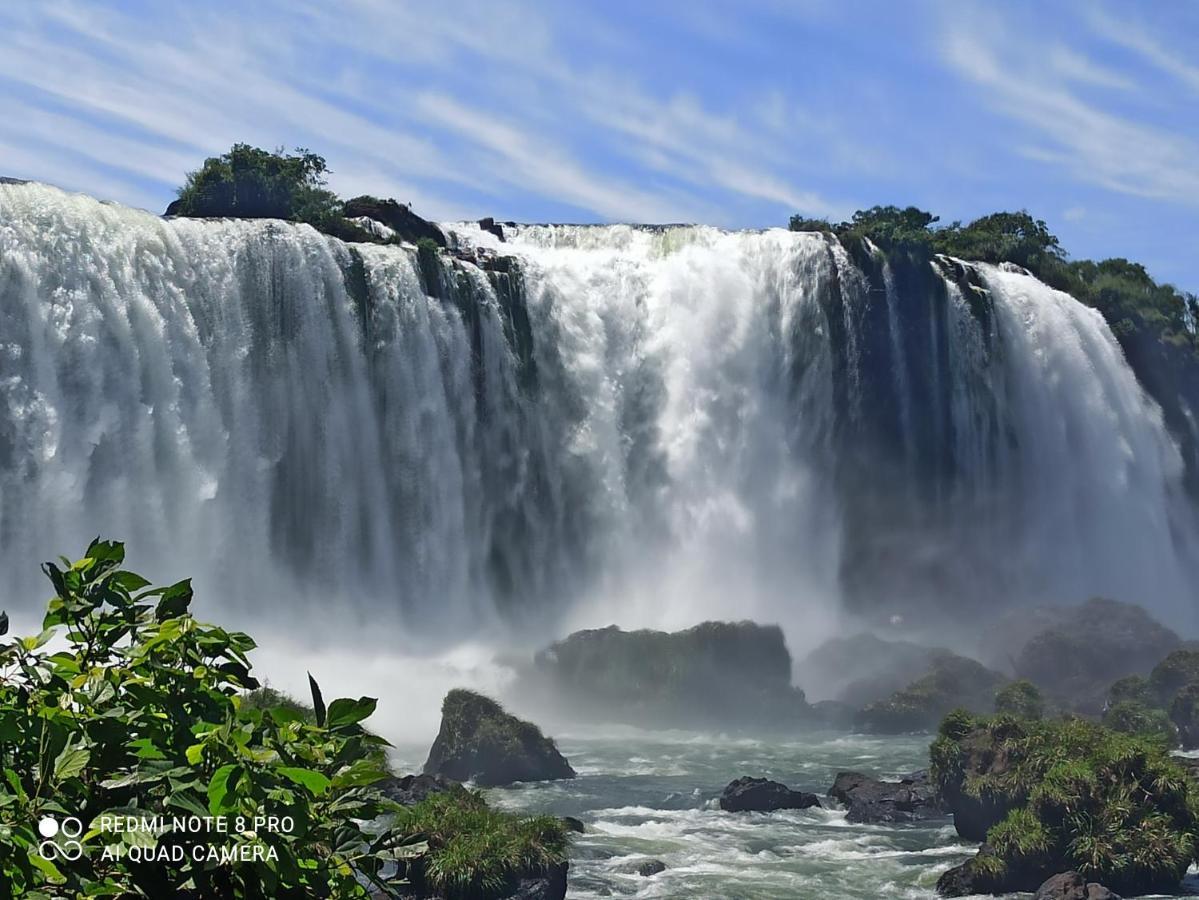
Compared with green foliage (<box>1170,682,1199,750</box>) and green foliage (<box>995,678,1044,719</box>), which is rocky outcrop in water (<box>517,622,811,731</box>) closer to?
green foliage (<box>995,678,1044,719</box>)

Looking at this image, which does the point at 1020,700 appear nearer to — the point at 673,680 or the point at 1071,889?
the point at 673,680

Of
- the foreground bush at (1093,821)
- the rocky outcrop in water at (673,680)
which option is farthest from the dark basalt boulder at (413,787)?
the rocky outcrop in water at (673,680)

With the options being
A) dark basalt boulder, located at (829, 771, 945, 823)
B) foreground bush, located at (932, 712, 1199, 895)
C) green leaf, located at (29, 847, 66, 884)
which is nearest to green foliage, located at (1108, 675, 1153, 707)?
dark basalt boulder, located at (829, 771, 945, 823)

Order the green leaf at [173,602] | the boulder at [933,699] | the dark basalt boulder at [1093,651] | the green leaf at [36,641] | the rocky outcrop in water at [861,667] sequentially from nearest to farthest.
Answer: the green leaf at [36,641] → the green leaf at [173,602] → the boulder at [933,699] → the dark basalt boulder at [1093,651] → the rocky outcrop in water at [861,667]

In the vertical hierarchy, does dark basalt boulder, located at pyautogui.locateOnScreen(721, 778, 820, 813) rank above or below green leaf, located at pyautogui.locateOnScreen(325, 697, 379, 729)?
below

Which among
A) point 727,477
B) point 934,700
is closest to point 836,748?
point 934,700

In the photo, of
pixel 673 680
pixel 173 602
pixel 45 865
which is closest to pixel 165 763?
pixel 45 865

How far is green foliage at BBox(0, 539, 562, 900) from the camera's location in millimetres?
4133

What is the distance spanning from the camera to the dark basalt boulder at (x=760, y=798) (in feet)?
82.9

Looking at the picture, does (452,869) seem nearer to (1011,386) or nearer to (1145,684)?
(1145,684)

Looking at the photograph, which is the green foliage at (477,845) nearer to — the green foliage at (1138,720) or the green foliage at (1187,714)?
the green foliage at (1138,720)

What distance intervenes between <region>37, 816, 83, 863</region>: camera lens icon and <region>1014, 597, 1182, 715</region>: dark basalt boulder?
121 ft

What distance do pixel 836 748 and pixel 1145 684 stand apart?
8063 millimetres

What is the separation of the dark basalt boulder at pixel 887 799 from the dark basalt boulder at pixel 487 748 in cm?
555
